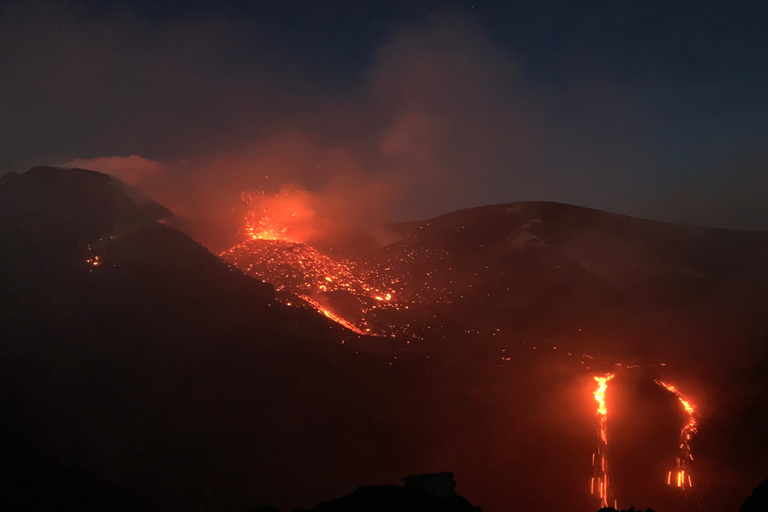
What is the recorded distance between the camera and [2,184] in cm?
2750

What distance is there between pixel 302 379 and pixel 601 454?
14.6m

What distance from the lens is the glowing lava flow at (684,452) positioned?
21.3 m

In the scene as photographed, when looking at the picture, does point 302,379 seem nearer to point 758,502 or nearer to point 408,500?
point 408,500

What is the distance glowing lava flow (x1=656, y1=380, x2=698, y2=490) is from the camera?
21.3 m

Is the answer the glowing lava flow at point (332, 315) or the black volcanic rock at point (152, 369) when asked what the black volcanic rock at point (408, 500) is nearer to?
the black volcanic rock at point (152, 369)

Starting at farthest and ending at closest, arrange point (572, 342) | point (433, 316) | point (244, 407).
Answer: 1. point (433, 316)
2. point (572, 342)
3. point (244, 407)

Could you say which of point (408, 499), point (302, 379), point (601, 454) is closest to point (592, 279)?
point (601, 454)

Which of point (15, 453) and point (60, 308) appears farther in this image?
point (60, 308)

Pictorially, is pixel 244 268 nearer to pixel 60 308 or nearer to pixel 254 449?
pixel 60 308

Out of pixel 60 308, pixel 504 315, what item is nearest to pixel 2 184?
pixel 60 308

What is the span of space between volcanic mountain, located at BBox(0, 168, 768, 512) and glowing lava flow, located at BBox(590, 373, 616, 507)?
→ 0.46m

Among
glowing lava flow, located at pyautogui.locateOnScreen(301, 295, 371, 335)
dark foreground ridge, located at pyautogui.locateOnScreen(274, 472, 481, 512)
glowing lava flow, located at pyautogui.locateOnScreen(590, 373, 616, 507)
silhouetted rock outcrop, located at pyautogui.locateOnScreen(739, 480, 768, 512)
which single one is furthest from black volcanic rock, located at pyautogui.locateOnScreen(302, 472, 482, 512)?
glowing lava flow, located at pyautogui.locateOnScreen(301, 295, 371, 335)

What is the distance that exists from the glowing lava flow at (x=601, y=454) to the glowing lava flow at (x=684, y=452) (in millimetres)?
2584

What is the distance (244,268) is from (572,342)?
2334 cm
